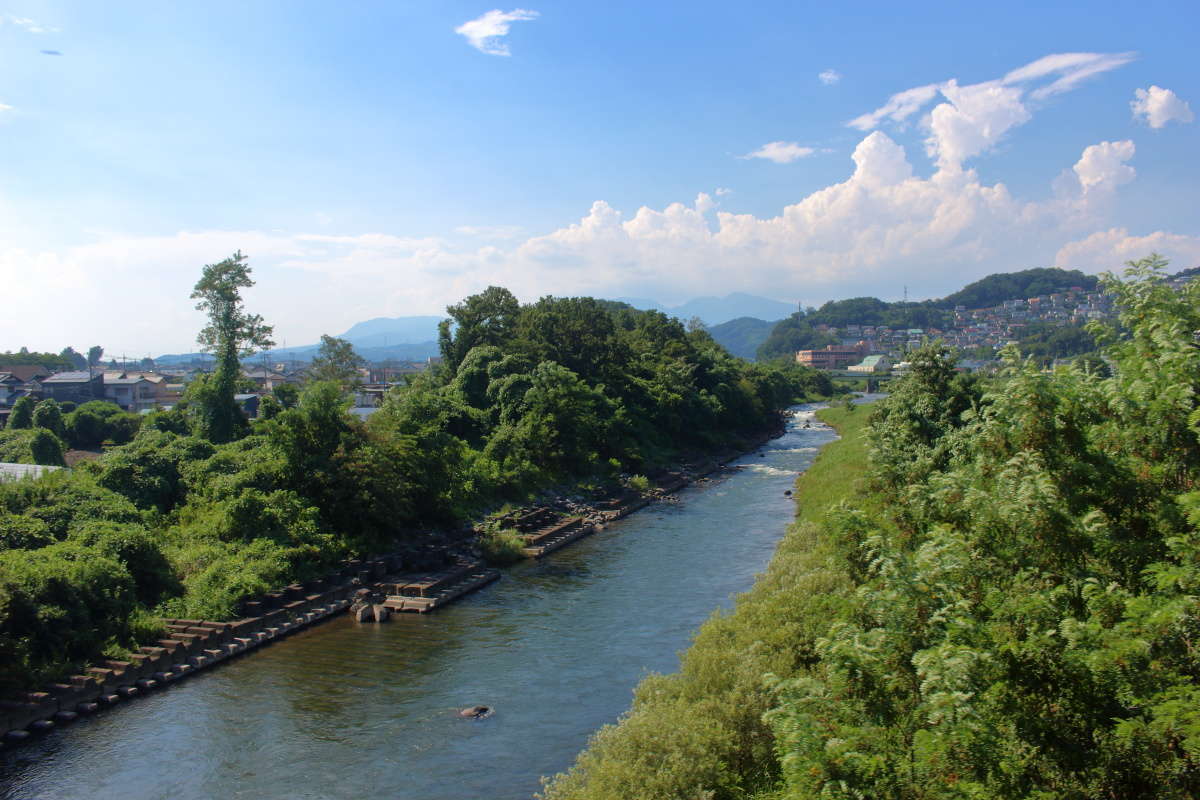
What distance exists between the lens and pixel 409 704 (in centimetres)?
1764

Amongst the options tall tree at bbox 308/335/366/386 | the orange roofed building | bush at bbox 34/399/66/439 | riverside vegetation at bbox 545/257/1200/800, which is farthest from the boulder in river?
the orange roofed building

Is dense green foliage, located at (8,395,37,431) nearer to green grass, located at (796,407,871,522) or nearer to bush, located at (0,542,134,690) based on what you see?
bush, located at (0,542,134,690)

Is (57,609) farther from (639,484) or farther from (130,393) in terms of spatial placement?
(130,393)

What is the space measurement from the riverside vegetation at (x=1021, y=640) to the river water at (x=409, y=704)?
13.8 ft

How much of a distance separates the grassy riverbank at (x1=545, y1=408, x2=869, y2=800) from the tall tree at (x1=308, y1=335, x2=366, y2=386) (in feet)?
167

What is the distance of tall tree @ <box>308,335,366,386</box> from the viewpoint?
62.4 metres

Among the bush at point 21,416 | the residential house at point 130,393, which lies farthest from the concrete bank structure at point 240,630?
the residential house at point 130,393

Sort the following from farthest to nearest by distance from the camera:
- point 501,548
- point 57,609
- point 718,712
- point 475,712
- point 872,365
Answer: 1. point 872,365
2. point 501,548
3. point 57,609
4. point 475,712
5. point 718,712

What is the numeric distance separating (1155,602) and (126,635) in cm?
2122

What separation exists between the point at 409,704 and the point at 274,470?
13330mm

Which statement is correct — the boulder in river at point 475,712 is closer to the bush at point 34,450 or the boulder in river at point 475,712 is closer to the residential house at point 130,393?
the bush at point 34,450

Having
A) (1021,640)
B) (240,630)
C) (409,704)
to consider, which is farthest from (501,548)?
(1021,640)

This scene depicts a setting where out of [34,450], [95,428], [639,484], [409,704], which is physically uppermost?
[95,428]

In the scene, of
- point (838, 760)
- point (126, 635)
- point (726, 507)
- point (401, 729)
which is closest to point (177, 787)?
point (401, 729)
